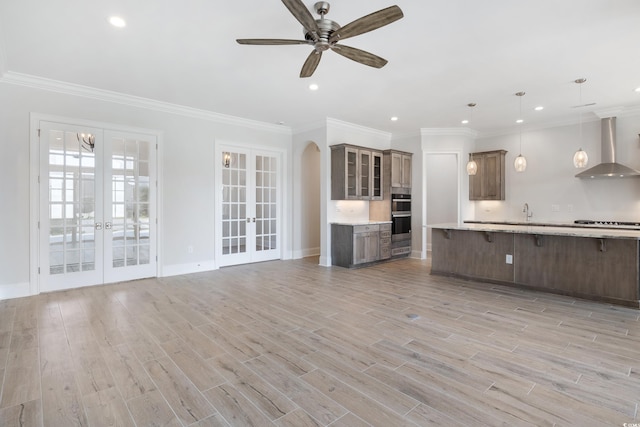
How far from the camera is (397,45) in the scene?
11.0 ft

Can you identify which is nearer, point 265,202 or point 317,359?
point 317,359

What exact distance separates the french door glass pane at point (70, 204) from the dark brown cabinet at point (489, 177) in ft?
23.0

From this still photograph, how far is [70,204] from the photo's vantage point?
4.65 metres

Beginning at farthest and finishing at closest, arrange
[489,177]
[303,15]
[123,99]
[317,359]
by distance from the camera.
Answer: [489,177] < [123,99] < [317,359] < [303,15]

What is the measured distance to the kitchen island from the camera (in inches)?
155

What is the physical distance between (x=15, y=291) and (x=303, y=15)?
504 centimetres

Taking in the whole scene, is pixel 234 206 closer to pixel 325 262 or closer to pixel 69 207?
pixel 325 262

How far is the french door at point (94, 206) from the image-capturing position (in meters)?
4.51

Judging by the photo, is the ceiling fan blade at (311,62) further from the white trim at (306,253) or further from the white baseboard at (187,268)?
the white trim at (306,253)

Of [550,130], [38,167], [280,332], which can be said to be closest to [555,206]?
[550,130]

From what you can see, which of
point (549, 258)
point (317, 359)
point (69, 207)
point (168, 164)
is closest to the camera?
point (317, 359)

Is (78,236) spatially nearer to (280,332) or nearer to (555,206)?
(280,332)

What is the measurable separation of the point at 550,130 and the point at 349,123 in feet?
13.4

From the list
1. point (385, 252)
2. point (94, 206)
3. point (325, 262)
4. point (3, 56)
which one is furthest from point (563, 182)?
point (3, 56)
